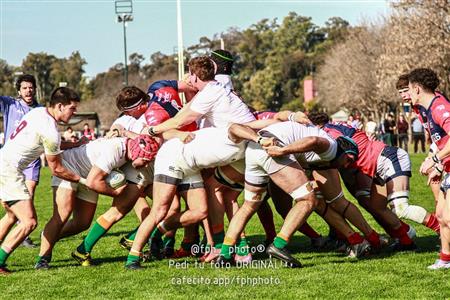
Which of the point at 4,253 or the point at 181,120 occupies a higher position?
the point at 181,120

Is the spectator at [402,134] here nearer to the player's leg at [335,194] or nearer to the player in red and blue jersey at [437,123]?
the player's leg at [335,194]

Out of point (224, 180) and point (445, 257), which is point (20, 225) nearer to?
point (224, 180)

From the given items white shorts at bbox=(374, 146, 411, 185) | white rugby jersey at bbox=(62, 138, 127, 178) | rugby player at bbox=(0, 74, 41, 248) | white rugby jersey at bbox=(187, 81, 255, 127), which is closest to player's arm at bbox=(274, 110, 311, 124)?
white rugby jersey at bbox=(187, 81, 255, 127)

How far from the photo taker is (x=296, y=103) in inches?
4400

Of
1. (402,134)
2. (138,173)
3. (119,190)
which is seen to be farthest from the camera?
(402,134)

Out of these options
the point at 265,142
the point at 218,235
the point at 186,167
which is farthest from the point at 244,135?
the point at 218,235

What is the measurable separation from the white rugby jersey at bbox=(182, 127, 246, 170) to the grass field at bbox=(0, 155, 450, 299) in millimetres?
1183

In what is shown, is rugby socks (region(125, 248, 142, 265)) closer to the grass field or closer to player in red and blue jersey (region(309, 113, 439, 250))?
the grass field

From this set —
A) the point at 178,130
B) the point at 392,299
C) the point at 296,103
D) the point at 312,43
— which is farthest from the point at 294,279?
the point at 312,43

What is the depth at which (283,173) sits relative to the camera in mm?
7941

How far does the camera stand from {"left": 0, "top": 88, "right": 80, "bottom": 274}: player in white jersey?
27.3 ft

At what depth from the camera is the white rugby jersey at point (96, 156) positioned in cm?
855

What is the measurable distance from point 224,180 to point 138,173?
3.41ft

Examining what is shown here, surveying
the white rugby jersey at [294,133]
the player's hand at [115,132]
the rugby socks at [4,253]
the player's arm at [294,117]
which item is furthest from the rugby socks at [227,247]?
the rugby socks at [4,253]
